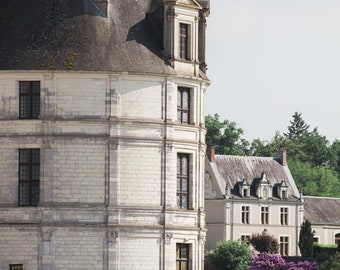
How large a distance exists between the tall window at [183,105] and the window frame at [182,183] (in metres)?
1.60

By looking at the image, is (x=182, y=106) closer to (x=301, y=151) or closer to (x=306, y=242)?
(x=306, y=242)

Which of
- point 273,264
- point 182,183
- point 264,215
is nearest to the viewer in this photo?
point 182,183

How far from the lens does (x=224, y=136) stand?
465 feet

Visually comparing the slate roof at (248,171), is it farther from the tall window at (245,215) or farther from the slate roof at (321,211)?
the slate roof at (321,211)

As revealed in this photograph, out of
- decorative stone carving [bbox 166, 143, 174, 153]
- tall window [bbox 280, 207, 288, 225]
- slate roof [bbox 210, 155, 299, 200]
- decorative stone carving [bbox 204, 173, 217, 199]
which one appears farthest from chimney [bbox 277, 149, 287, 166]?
decorative stone carving [bbox 166, 143, 174, 153]

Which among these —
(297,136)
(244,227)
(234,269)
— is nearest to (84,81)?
(234,269)

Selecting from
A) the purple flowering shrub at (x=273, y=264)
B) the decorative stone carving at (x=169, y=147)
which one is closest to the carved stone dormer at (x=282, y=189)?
the purple flowering shrub at (x=273, y=264)

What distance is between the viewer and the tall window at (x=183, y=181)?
60.7 metres

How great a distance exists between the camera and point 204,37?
208ft

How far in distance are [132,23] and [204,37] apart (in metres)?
4.08

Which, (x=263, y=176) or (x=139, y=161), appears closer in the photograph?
(x=139, y=161)

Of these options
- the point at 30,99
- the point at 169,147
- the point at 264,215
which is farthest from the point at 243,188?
the point at 30,99

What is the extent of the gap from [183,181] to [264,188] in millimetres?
55824

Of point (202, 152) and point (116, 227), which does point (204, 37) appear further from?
point (116, 227)
